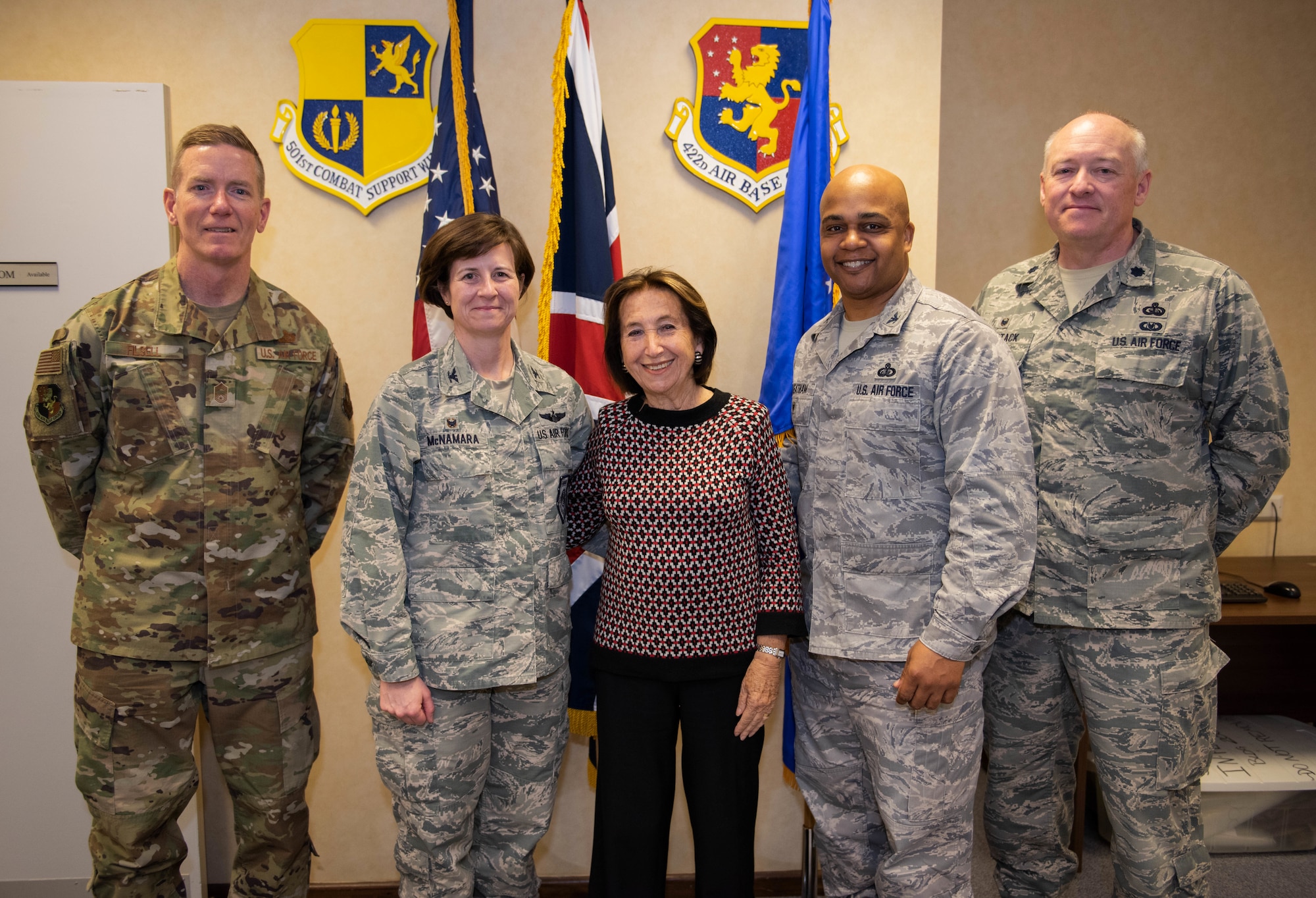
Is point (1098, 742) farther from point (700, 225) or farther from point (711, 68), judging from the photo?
point (711, 68)

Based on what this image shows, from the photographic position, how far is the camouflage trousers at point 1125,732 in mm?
1783

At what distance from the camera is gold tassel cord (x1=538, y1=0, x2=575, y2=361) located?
2.20 meters

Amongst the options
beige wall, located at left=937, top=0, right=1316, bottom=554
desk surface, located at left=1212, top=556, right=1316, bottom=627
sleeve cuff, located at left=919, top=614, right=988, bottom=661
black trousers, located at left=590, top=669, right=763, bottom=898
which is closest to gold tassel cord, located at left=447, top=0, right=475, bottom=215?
black trousers, located at left=590, top=669, right=763, bottom=898

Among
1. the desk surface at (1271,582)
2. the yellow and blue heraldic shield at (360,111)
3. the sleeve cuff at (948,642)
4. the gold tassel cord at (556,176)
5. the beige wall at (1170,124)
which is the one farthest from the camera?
the beige wall at (1170,124)

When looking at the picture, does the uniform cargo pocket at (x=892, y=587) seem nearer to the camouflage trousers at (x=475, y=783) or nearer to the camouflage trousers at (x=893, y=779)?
the camouflage trousers at (x=893, y=779)

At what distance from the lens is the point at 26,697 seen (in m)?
2.26

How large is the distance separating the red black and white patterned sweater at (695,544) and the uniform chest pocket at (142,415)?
0.95 metres

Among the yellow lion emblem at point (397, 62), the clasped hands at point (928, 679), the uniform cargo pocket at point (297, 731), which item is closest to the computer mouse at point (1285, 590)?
the clasped hands at point (928, 679)

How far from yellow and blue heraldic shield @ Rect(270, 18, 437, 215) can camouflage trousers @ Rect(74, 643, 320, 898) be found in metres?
1.38

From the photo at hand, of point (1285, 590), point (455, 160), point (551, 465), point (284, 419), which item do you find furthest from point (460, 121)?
point (1285, 590)

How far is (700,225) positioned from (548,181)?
488 mm

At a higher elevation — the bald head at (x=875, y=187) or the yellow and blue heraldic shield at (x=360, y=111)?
the yellow and blue heraldic shield at (x=360, y=111)

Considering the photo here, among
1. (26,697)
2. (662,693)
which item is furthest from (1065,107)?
(26,697)

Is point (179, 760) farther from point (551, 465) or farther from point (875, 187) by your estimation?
point (875, 187)
